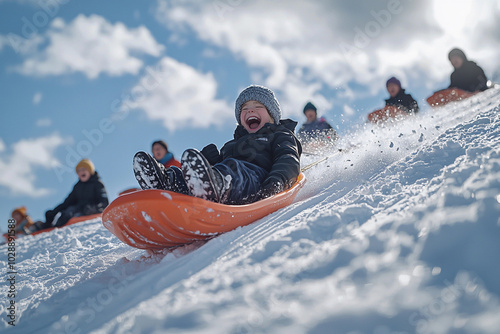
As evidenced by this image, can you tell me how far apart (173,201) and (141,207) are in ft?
0.56

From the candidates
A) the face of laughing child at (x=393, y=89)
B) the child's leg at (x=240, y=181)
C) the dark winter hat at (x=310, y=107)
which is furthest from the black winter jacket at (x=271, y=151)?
the face of laughing child at (x=393, y=89)

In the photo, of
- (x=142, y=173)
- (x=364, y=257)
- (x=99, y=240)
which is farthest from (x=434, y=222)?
(x=99, y=240)

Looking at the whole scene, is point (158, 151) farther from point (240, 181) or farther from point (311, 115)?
point (240, 181)

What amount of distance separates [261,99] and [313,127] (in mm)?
4043

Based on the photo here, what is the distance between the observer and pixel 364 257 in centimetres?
110

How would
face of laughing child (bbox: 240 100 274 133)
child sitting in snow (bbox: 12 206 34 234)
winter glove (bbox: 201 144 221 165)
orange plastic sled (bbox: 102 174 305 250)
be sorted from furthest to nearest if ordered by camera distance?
child sitting in snow (bbox: 12 206 34 234), face of laughing child (bbox: 240 100 274 133), winter glove (bbox: 201 144 221 165), orange plastic sled (bbox: 102 174 305 250)

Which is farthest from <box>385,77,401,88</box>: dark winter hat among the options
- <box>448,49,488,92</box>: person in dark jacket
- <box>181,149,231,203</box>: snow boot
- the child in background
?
<box>181,149,231,203</box>: snow boot

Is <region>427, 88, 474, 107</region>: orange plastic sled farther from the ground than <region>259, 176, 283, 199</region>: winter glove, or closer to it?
farther from the ground

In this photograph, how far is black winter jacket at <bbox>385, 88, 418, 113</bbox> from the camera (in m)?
6.96

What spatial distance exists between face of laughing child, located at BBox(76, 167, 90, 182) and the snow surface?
4.90 meters

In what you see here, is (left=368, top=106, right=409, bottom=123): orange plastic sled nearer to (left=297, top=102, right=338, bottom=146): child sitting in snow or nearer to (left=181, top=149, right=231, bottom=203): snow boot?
(left=297, top=102, right=338, bottom=146): child sitting in snow

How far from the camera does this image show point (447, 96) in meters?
6.90

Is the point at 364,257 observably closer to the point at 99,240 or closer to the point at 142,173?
the point at 142,173

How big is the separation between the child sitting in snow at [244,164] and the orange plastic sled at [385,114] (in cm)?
412
